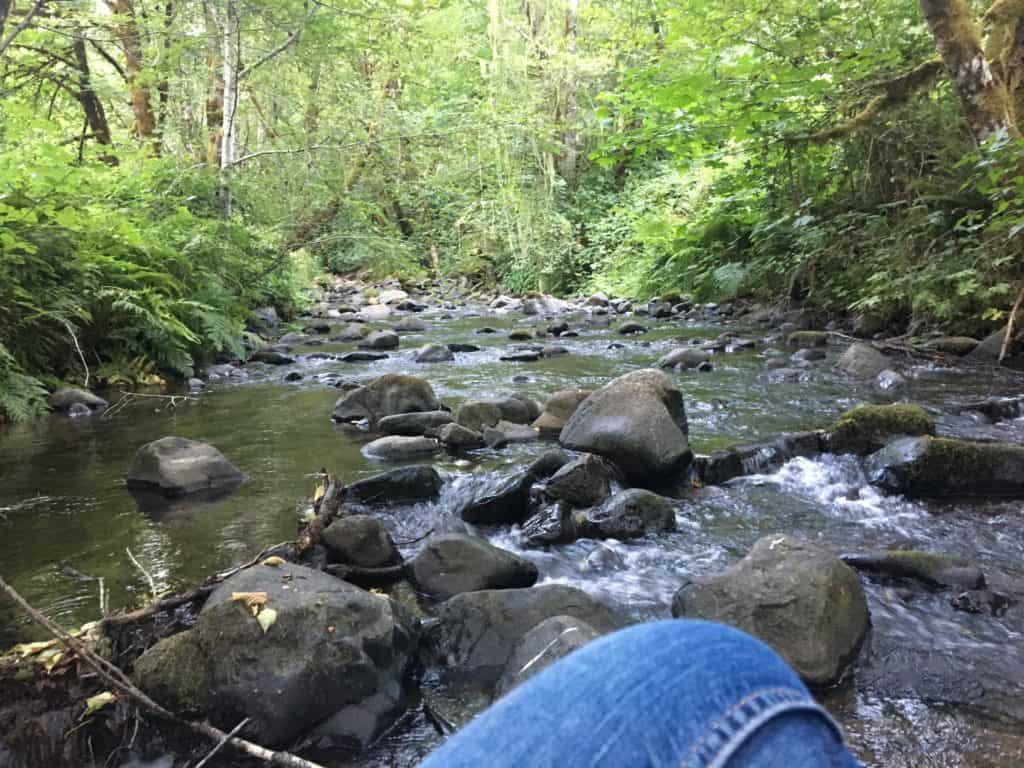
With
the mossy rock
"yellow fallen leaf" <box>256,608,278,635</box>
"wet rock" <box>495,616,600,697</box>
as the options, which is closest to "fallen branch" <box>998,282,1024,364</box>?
the mossy rock

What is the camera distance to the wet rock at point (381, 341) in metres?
10.2

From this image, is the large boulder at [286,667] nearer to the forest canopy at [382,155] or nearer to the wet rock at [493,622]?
the wet rock at [493,622]

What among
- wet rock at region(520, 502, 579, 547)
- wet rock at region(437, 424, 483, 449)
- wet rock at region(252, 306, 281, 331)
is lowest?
wet rock at region(520, 502, 579, 547)

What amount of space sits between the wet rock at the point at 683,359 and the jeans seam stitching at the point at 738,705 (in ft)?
24.6

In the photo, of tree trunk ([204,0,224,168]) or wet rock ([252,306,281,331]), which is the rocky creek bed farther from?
tree trunk ([204,0,224,168])

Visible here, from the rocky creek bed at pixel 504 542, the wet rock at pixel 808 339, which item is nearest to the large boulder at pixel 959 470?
the rocky creek bed at pixel 504 542

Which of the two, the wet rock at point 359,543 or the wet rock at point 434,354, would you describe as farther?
the wet rock at point 434,354

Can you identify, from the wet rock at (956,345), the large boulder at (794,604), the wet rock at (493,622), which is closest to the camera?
the large boulder at (794,604)

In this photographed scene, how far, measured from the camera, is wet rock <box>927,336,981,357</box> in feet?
24.8

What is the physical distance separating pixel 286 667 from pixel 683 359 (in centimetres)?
662

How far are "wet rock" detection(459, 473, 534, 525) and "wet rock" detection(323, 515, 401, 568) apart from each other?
0.76 meters

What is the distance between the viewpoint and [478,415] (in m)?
5.93

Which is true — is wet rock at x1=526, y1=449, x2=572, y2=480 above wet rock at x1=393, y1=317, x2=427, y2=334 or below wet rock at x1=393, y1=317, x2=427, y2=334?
below

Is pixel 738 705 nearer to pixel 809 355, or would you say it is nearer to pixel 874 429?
pixel 874 429
